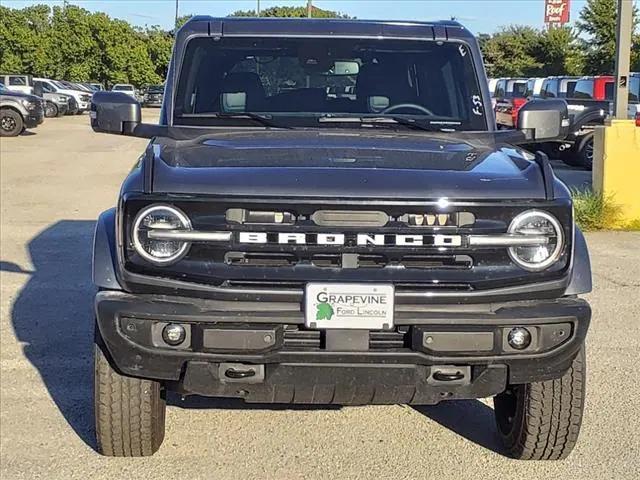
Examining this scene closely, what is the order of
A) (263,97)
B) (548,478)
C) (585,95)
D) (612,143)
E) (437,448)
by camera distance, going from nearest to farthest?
(548,478)
(437,448)
(263,97)
(612,143)
(585,95)

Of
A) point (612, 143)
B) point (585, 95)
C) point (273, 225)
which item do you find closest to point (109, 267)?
point (273, 225)

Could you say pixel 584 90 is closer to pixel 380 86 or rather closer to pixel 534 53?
pixel 380 86

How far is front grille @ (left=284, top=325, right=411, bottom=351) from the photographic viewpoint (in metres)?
3.42

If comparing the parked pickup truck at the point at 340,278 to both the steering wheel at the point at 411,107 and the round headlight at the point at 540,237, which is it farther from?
the steering wheel at the point at 411,107

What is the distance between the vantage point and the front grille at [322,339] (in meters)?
3.42

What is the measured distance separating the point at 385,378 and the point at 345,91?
1877 mm

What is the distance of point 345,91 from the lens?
4.84 metres

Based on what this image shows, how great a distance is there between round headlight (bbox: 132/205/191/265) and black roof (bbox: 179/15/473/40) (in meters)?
1.82

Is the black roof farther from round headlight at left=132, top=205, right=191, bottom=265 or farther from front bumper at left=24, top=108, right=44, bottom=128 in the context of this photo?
front bumper at left=24, top=108, right=44, bottom=128

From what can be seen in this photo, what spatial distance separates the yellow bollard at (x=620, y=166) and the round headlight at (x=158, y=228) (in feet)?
27.4

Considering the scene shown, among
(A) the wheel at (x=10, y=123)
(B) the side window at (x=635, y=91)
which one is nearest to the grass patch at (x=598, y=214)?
(B) the side window at (x=635, y=91)

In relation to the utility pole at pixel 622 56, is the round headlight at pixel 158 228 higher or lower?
lower

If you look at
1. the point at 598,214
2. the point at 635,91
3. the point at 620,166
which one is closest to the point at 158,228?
the point at 598,214

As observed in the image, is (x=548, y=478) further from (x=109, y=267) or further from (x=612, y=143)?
(x=612, y=143)
